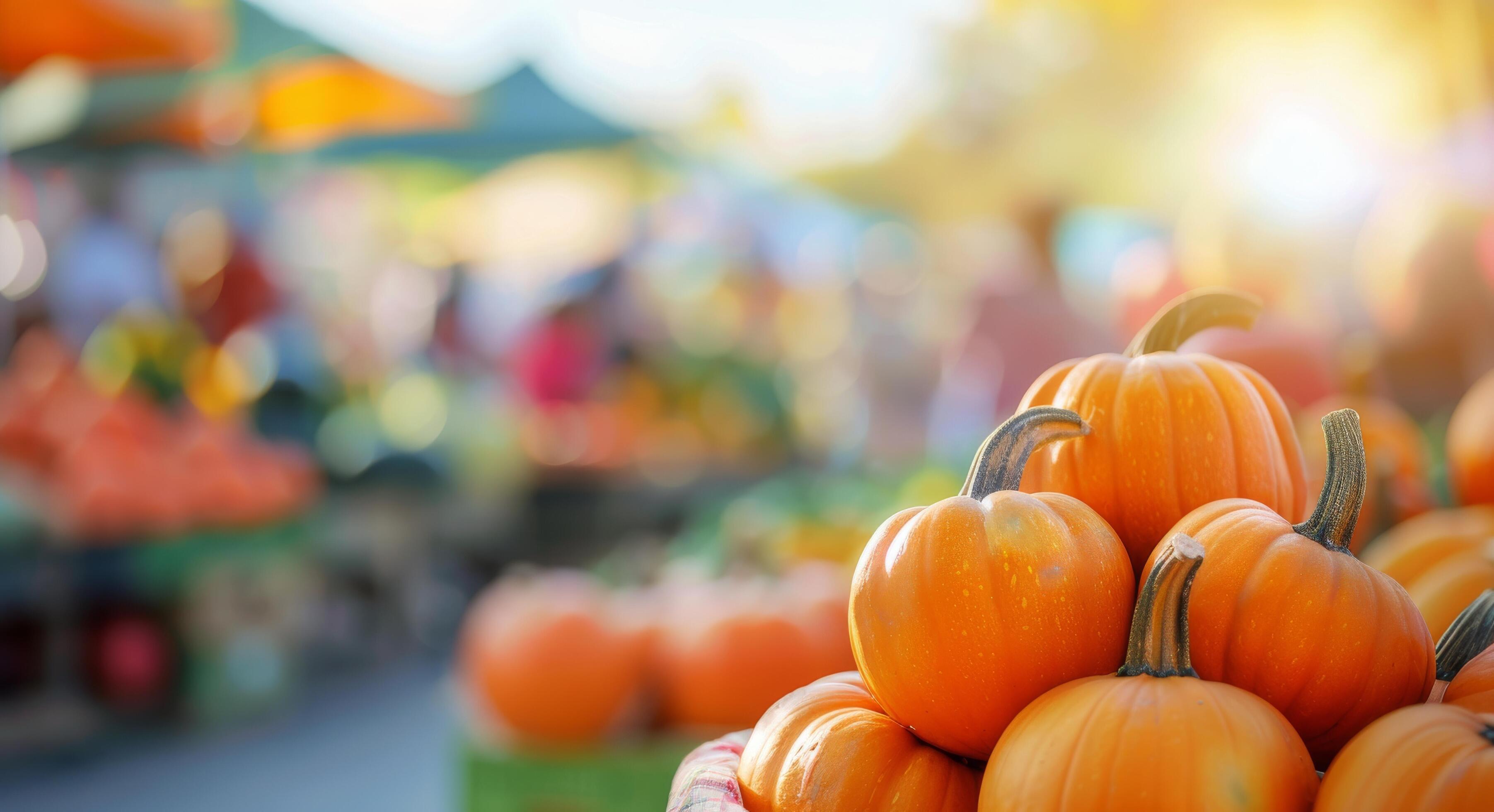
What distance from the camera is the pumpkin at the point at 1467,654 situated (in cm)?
87

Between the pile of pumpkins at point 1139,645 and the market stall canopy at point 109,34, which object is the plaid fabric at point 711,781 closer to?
the pile of pumpkins at point 1139,645

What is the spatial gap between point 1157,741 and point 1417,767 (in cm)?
15

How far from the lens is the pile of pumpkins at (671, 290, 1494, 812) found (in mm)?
757

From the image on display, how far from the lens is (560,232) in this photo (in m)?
11.5

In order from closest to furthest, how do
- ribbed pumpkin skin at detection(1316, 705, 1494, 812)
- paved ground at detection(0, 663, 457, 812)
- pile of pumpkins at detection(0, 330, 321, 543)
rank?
ribbed pumpkin skin at detection(1316, 705, 1494, 812)
paved ground at detection(0, 663, 457, 812)
pile of pumpkins at detection(0, 330, 321, 543)

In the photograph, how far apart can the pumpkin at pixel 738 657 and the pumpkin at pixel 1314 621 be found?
4.91 ft

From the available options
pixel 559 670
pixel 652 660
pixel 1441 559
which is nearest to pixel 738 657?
pixel 652 660

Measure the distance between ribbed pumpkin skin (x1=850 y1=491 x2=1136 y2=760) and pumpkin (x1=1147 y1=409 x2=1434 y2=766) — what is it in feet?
0.24

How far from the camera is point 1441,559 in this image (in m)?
1.30

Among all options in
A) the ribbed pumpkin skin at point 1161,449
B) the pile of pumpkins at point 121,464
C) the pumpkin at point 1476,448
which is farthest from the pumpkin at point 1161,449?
the pile of pumpkins at point 121,464

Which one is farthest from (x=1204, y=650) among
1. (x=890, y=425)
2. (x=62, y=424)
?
(x=890, y=425)

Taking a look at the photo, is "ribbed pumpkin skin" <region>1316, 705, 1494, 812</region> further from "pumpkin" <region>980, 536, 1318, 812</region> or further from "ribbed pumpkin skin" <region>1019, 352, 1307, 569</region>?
"ribbed pumpkin skin" <region>1019, 352, 1307, 569</region>

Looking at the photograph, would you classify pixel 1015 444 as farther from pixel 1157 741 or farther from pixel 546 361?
pixel 546 361

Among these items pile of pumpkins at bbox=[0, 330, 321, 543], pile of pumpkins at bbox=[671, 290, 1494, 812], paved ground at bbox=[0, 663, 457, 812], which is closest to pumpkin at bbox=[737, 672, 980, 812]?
pile of pumpkins at bbox=[671, 290, 1494, 812]
